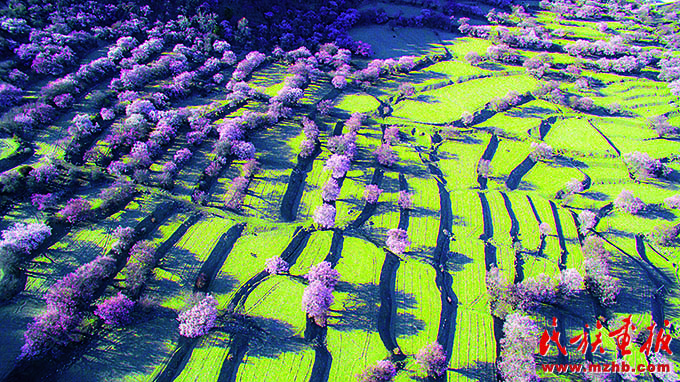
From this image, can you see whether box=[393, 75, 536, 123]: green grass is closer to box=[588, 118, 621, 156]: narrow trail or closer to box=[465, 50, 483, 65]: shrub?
box=[465, 50, 483, 65]: shrub

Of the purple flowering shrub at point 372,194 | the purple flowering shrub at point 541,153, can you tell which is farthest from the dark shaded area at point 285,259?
the purple flowering shrub at point 541,153

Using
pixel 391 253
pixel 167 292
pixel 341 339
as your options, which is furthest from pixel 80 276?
pixel 391 253

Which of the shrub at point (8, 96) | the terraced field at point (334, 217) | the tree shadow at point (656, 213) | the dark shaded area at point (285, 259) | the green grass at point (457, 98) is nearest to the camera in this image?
the terraced field at point (334, 217)

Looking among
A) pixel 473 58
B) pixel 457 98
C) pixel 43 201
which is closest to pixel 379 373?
pixel 43 201

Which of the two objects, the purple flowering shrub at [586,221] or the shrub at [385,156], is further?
the shrub at [385,156]

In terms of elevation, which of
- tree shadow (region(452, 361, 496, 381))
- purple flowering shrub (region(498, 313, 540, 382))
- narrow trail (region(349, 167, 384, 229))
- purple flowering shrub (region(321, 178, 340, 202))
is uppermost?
purple flowering shrub (region(321, 178, 340, 202))

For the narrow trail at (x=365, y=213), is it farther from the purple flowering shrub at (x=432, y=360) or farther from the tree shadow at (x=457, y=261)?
the purple flowering shrub at (x=432, y=360)

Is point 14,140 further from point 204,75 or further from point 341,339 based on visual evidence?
point 341,339

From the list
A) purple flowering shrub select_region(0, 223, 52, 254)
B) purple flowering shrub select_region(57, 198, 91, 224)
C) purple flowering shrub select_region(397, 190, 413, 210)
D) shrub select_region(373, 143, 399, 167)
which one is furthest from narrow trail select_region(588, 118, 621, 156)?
purple flowering shrub select_region(0, 223, 52, 254)
